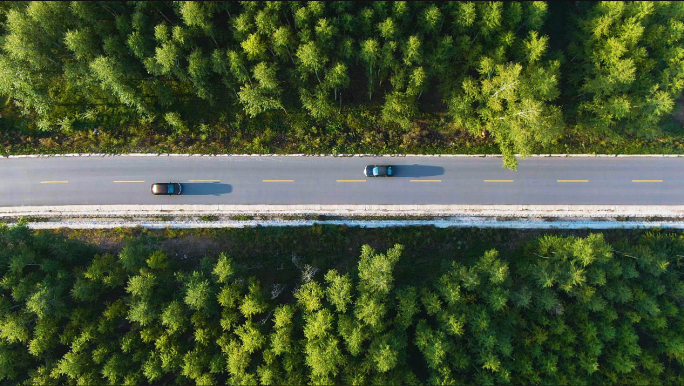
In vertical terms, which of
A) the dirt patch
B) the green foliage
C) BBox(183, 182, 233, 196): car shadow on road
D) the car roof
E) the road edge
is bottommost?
the dirt patch

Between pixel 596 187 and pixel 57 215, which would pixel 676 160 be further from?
pixel 57 215

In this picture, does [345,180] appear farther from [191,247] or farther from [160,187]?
[160,187]

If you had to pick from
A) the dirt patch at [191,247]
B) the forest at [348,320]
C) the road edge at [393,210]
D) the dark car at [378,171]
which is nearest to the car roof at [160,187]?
the road edge at [393,210]

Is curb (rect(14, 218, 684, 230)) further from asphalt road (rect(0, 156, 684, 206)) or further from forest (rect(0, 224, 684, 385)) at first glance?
forest (rect(0, 224, 684, 385))

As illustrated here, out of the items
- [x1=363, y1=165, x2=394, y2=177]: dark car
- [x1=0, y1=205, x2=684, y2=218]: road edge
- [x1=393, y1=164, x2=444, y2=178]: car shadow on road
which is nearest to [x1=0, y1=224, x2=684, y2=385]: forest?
[x1=0, y1=205, x2=684, y2=218]: road edge

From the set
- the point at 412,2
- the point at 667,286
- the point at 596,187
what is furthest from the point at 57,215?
the point at 667,286
